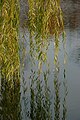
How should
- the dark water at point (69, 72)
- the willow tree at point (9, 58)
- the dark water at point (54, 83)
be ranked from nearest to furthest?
the willow tree at point (9, 58) → the dark water at point (54, 83) → the dark water at point (69, 72)

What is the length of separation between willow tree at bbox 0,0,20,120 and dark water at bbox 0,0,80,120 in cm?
17

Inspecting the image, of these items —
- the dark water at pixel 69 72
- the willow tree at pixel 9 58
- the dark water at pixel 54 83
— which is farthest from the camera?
the dark water at pixel 69 72

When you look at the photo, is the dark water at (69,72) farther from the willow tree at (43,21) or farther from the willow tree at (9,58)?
the willow tree at (9,58)

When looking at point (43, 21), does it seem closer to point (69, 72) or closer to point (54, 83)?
point (54, 83)

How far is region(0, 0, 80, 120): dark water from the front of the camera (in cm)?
331

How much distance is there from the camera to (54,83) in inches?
132

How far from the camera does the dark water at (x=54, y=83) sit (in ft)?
10.9

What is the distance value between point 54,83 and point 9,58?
2.24 feet

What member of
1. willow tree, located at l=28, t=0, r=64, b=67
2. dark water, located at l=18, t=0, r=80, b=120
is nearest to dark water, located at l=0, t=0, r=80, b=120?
dark water, located at l=18, t=0, r=80, b=120

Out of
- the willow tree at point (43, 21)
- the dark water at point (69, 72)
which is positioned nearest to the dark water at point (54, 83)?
the dark water at point (69, 72)

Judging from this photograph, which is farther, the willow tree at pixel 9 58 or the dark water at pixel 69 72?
the dark water at pixel 69 72

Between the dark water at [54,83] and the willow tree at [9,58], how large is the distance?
6.5 inches

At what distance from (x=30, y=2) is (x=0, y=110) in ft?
3.38

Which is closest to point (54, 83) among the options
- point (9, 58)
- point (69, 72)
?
point (9, 58)
